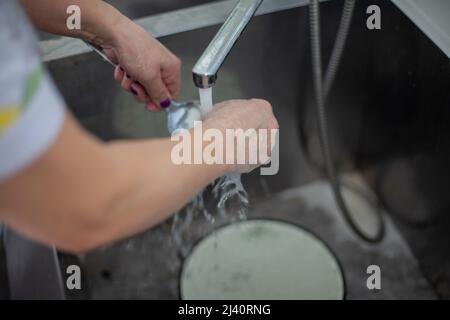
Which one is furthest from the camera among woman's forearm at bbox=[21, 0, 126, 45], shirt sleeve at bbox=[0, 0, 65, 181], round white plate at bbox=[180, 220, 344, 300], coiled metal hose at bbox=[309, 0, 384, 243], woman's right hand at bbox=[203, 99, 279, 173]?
round white plate at bbox=[180, 220, 344, 300]

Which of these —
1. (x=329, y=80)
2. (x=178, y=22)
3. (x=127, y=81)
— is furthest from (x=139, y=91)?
(x=329, y=80)

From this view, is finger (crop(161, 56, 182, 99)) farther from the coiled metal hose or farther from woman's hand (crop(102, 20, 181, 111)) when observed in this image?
the coiled metal hose

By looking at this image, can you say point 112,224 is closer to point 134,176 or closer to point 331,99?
point 134,176

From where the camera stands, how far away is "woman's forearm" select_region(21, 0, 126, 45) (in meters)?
0.57

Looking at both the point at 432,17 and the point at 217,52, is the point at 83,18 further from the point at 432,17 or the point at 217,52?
the point at 432,17

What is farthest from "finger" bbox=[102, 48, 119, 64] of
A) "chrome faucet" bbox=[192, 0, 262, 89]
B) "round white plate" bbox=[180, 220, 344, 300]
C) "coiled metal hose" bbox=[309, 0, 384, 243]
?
"round white plate" bbox=[180, 220, 344, 300]

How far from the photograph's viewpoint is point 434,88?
688 millimetres

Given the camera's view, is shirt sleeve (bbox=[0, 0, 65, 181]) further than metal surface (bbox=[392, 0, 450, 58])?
No

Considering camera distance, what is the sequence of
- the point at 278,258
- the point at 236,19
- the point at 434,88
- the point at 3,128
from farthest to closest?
1. the point at 278,258
2. the point at 434,88
3. the point at 236,19
4. the point at 3,128

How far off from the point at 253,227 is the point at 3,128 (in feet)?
2.15

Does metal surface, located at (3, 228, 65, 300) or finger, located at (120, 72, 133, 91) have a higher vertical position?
finger, located at (120, 72, 133, 91)

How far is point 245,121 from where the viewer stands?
47cm

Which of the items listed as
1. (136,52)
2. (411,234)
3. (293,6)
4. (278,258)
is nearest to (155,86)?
(136,52)

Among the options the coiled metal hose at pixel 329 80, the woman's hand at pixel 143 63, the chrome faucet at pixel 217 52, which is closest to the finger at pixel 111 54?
the woman's hand at pixel 143 63
